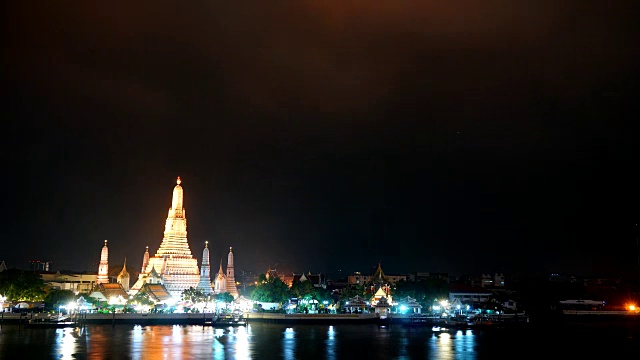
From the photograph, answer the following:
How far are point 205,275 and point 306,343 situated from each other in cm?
4182

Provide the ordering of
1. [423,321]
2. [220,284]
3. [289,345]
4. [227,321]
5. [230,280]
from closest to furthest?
[289,345] → [227,321] → [423,321] → [220,284] → [230,280]

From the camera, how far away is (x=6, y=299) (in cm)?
7188

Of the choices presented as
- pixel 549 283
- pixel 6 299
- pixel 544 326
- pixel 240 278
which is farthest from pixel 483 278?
pixel 6 299

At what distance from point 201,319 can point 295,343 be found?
23272 mm

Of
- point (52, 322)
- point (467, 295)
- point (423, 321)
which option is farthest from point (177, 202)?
point (467, 295)

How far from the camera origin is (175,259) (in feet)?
286

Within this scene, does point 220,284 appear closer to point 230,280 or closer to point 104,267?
point 230,280

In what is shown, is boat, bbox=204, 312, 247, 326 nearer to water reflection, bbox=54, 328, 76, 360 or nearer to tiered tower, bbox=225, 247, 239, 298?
water reflection, bbox=54, 328, 76, 360

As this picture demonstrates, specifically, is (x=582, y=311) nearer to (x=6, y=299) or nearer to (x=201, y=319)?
(x=201, y=319)

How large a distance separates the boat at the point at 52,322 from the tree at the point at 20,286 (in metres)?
10.1

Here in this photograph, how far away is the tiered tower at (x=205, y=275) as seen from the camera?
85.8 meters

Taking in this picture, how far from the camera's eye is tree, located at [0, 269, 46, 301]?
70.5 meters

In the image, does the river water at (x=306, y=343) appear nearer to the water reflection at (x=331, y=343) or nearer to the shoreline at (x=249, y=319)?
the water reflection at (x=331, y=343)

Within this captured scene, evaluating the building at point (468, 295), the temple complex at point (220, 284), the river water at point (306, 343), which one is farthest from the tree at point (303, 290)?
the building at point (468, 295)
